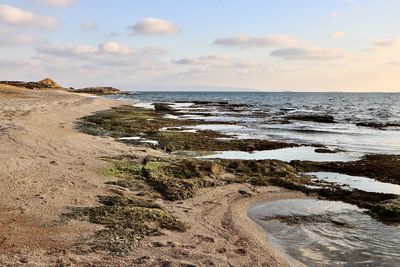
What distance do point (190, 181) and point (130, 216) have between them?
388 centimetres

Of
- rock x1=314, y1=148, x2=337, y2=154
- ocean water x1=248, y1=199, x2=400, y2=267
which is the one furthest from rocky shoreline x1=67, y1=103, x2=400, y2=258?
rock x1=314, y1=148, x2=337, y2=154

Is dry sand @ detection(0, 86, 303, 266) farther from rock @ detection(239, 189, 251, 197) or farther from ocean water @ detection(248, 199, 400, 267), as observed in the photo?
ocean water @ detection(248, 199, 400, 267)

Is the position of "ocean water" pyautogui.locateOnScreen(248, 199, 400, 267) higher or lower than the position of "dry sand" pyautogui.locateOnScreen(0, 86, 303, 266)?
lower

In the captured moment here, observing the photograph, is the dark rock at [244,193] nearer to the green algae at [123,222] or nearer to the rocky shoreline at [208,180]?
the rocky shoreline at [208,180]

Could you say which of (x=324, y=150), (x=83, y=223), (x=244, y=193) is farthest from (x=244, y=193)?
(x=324, y=150)

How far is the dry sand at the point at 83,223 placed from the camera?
6824 mm

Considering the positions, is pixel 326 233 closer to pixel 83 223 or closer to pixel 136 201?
pixel 136 201

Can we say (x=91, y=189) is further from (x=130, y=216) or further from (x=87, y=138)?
(x=87, y=138)

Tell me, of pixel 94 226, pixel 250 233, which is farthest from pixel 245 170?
pixel 94 226

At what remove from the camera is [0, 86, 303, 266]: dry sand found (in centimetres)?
682

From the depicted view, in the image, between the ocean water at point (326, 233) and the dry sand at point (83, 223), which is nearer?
the dry sand at point (83, 223)

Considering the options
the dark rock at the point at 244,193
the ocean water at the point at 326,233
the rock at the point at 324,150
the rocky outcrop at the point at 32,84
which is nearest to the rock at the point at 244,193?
the dark rock at the point at 244,193

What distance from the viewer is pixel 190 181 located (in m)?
12.4

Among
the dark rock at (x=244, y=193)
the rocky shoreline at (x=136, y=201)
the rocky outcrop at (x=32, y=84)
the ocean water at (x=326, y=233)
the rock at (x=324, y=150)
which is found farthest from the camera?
the rocky outcrop at (x=32, y=84)
